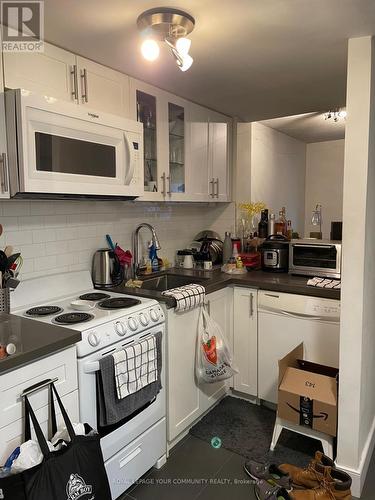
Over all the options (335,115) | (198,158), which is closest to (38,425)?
(198,158)

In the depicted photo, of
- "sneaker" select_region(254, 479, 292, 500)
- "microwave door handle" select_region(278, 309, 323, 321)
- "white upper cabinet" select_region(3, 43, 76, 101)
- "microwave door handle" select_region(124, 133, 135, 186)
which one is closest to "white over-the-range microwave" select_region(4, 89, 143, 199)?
"microwave door handle" select_region(124, 133, 135, 186)

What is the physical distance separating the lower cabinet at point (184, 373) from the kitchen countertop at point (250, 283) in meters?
0.08

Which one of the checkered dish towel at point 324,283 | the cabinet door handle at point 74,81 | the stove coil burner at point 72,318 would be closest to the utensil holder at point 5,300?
the stove coil burner at point 72,318

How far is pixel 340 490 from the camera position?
1764 millimetres

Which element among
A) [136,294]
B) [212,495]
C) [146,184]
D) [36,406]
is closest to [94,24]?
[146,184]

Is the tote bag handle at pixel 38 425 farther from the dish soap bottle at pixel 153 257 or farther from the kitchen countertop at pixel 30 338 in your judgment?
the dish soap bottle at pixel 153 257

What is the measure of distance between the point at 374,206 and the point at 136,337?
4.58ft

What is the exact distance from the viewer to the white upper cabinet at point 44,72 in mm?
1674

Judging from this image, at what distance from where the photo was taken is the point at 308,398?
204cm

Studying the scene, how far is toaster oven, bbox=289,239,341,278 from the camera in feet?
8.49

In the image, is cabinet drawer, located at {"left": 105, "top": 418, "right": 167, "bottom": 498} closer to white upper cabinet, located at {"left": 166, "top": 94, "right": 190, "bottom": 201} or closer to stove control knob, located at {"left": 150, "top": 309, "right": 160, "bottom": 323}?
stove control knob, located at {"left": 150, "top": 309, "right": 160, "bottom": 323}

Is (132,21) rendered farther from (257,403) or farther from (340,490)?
(257,403)

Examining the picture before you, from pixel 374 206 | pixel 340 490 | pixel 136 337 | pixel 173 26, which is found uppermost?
pixel 173 26

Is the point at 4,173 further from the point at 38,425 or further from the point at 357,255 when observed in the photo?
the point at 357,255
